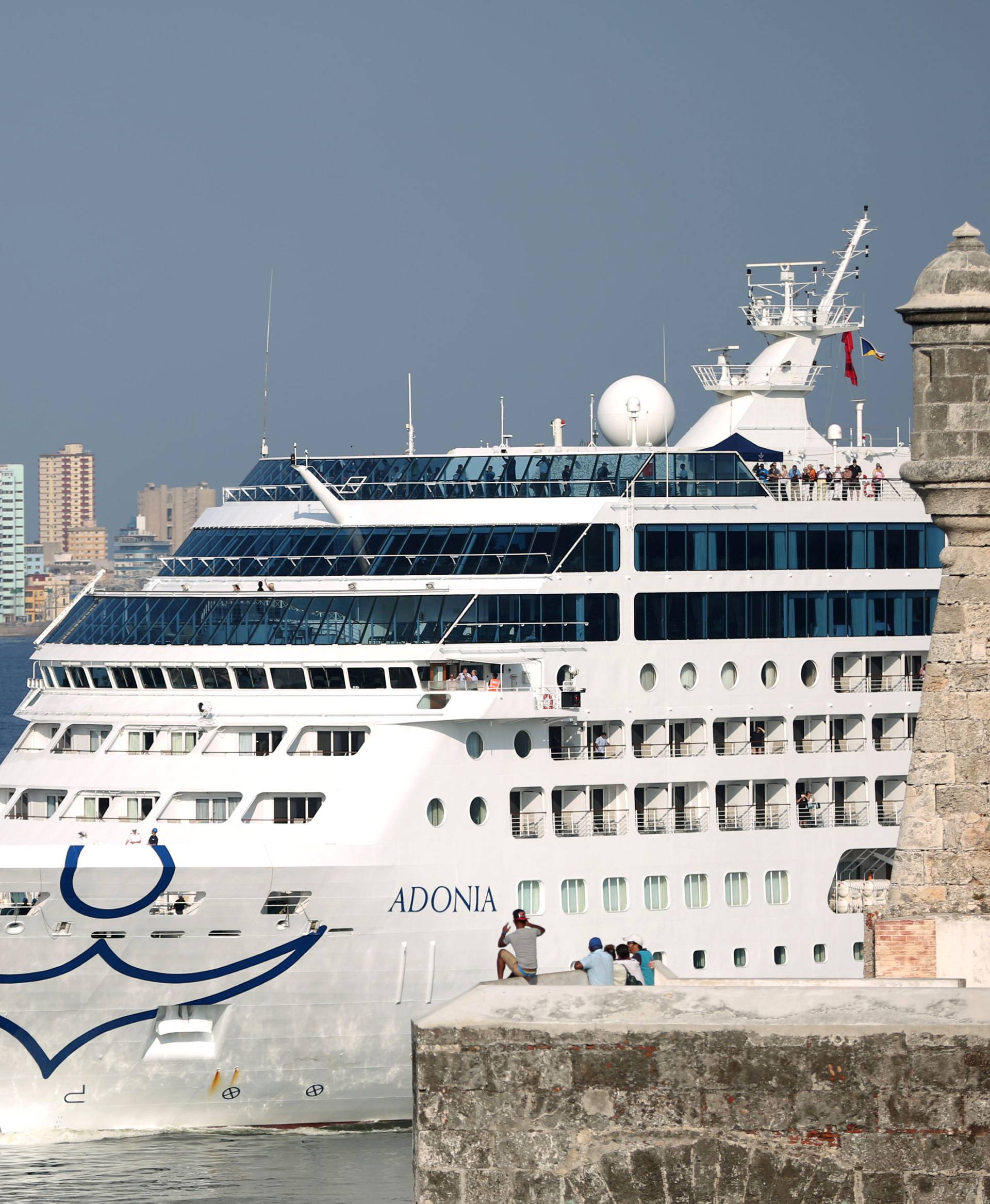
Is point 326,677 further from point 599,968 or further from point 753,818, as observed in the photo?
point 599,968

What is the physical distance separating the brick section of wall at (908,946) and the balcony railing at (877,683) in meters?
15.9

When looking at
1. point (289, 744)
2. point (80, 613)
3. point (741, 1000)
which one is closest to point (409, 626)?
point (289, 744)

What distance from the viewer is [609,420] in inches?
1463

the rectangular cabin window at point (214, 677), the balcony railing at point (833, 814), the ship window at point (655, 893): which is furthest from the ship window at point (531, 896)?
the rectangular cabin window at point (214, 677)

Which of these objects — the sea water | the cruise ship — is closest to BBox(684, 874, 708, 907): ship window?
the cruise ship

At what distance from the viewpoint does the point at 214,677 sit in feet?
104

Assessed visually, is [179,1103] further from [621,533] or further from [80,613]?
[621,533]

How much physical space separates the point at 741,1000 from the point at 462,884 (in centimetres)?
1694

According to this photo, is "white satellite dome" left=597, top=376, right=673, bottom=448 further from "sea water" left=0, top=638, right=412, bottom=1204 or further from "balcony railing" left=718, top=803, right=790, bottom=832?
"sea water" left=0, top=638, right=412, bottom=1204

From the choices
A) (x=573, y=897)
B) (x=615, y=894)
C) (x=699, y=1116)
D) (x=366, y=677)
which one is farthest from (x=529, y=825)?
(x=699, y=1116)

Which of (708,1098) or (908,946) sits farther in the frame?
(908,946)

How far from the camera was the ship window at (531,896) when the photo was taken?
1235 inches

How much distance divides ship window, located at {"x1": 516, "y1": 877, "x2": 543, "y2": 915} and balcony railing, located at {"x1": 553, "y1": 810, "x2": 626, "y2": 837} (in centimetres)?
89

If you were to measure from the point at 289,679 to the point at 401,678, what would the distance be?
1566 mm
